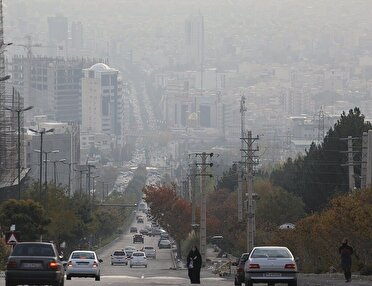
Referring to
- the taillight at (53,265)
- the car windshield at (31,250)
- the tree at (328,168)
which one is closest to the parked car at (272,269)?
the taillight at (53,265)

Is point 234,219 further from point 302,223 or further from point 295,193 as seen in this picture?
point 302,223

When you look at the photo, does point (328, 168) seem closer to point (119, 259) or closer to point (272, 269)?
point (119, 259)

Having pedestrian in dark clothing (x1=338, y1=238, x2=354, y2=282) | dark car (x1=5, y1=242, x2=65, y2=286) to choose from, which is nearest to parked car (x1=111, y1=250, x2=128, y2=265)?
pedestrian in dark clothing (x1=338, y1=238, x2=354, y2=282)

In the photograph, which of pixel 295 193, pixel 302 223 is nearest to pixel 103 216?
pixel 295 193

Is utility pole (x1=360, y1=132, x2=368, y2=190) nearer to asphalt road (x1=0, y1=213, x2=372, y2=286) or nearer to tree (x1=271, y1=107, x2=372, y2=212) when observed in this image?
asphalt road (x1=0, y1=213, x2=372, y2=286)

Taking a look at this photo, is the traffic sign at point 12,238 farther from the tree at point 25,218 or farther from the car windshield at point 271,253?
the car windshield at point 271,253

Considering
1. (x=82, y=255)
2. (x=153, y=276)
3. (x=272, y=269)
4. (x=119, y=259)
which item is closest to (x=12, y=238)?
(x=82, y=255)
